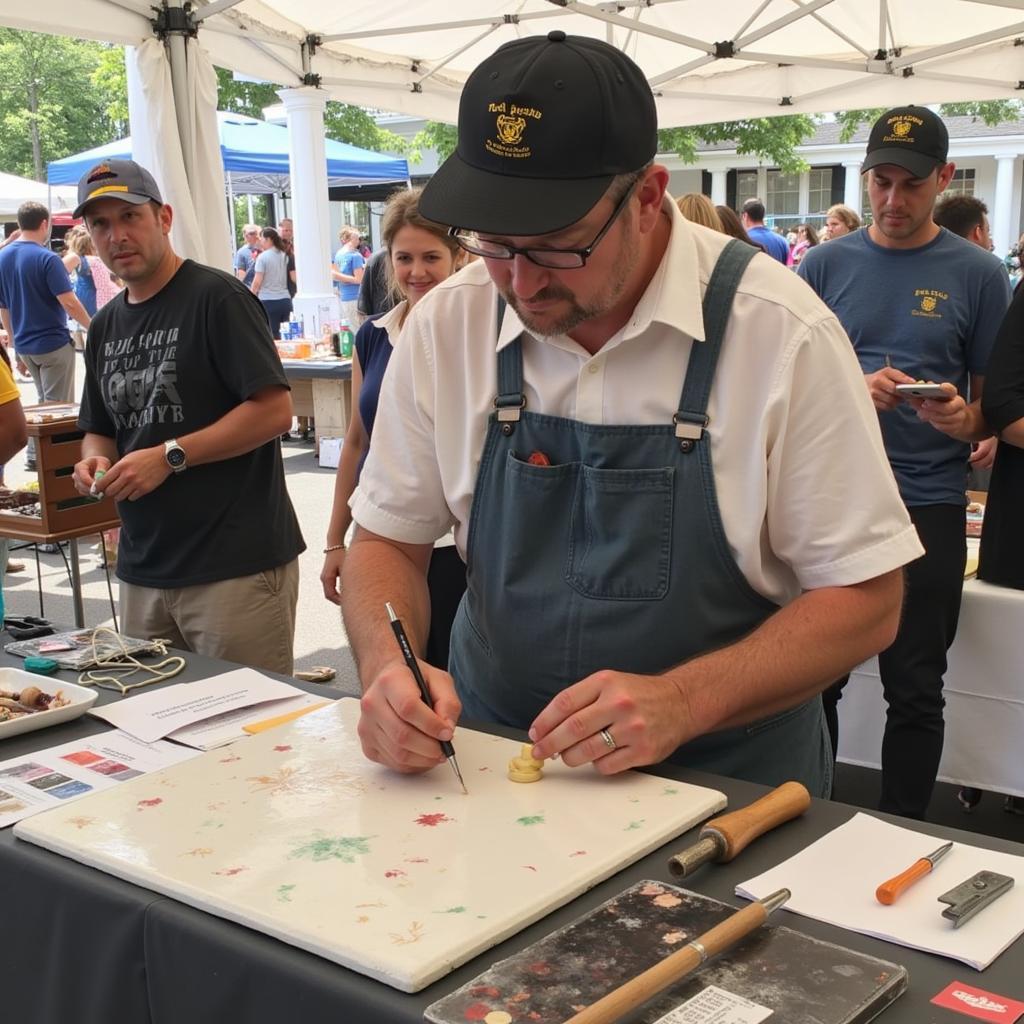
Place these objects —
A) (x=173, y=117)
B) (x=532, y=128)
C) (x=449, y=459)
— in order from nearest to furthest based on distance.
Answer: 1. (x=532, y=128)
2. (x=449, y=459)
3. (x=173, y=117)

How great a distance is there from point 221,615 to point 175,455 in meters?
0.40

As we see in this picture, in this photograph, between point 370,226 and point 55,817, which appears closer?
point 55,817

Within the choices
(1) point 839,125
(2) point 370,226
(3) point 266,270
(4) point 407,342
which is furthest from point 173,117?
(1) point 839,125

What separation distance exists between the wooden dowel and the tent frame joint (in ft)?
15.7

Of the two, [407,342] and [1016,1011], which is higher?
[407,342]

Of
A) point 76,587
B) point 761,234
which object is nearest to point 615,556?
point 76,587

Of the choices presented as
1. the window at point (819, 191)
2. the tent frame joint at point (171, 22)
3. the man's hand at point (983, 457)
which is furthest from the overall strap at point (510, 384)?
the window at point (819, 191)

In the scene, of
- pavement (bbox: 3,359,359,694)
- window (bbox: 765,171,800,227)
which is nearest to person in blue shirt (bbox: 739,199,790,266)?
pavement (bbox: 3,359,359,694)

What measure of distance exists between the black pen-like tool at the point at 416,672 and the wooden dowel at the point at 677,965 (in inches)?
15.5

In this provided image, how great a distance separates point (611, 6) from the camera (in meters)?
6.68

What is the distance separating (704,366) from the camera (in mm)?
1428

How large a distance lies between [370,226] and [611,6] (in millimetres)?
21936

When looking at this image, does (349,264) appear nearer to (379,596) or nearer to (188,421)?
(188,421)

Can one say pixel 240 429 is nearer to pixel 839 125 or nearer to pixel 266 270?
pixel 266 270
